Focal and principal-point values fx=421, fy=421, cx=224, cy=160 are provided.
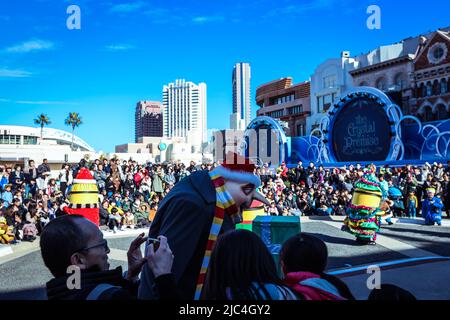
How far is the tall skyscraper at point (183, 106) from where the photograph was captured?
483 ft

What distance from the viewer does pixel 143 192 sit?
54.4ft

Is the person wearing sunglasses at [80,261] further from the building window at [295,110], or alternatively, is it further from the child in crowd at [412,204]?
the building window at [295,110]

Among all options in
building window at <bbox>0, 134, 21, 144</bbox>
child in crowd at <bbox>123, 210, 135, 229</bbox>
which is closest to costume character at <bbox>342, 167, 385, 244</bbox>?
child in crowd at <bbox>123, 210, 135, 229</bbox>

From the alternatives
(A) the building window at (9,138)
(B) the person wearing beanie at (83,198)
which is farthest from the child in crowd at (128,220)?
(A) the building window at (9,138)

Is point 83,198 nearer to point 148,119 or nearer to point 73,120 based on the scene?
point 73,120

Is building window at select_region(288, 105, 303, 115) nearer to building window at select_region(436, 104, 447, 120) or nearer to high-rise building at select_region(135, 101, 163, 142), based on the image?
building window at select_region(436, 104, 447, 120)

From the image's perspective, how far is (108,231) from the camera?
1295 centimetres

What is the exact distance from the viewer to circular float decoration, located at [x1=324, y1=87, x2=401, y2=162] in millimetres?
22422

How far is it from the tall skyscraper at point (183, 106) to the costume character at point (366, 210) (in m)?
136

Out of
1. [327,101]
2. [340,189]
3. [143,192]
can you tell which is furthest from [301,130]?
[143,192]

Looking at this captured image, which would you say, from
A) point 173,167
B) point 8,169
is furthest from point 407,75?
point 8,169

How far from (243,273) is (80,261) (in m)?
0.85

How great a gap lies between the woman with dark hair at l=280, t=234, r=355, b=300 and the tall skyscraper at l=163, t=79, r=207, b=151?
469 feet

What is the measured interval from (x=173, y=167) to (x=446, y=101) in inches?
808
